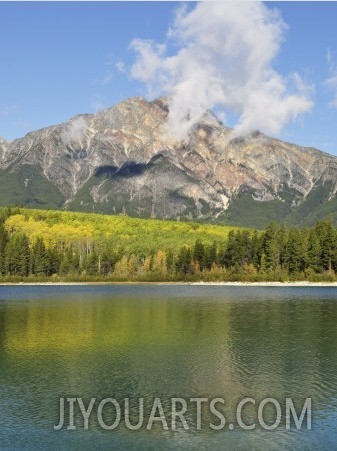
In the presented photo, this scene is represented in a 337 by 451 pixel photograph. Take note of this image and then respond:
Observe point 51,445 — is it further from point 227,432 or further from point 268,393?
point 268,393

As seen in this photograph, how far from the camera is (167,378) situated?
48.7 m

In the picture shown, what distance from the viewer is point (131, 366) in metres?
53.3

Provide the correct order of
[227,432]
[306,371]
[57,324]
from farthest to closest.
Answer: [57,324], [306,371], [227,432]

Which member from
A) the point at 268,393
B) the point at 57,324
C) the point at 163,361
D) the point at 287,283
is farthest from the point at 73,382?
the point at 287,283

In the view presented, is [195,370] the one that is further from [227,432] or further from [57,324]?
[57,324]

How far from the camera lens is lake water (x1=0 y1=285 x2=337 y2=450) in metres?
34.5

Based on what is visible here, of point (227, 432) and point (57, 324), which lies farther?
point (57, 324)

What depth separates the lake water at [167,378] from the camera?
34.5 metres

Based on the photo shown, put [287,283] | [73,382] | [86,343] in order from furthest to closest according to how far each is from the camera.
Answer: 1. [287,283]
2. [86,343]
3. [73,382]

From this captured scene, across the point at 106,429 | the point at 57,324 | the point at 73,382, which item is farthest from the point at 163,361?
the point at 57,324

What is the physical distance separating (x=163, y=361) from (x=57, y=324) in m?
33.9

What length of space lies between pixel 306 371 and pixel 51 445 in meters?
27.2

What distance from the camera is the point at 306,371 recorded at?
5147 centimetres

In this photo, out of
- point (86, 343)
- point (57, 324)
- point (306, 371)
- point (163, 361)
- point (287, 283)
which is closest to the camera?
point (306, 371)
